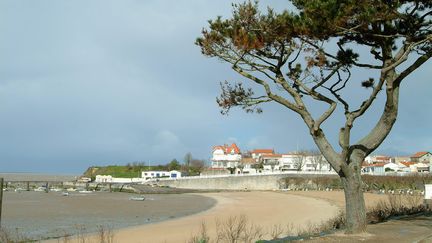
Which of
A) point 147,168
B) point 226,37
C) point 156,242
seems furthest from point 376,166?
point 226,37

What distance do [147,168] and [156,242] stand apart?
13081cm

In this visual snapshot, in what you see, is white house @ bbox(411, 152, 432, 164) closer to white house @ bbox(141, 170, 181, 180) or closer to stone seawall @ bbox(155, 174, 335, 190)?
stone seawall @ bbox(155, 174, 335, 190)

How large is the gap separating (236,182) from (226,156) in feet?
208

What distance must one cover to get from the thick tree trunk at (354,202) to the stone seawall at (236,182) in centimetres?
7034

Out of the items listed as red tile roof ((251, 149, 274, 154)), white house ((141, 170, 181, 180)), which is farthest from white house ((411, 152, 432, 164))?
white house ((141, 170, 181, 180))

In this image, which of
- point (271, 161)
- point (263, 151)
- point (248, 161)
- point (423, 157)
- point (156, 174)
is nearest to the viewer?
point (156, 174)

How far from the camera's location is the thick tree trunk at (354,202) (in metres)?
11.9

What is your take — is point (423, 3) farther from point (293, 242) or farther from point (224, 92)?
point (293, 242)

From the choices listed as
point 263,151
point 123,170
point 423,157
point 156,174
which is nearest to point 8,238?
point 156,174

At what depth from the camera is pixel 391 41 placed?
41.1ft

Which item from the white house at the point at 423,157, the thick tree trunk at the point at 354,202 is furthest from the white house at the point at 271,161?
the thick tree trunk at the point at 354,202

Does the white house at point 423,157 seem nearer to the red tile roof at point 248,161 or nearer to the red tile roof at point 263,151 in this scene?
the red tile roof at point 263,151

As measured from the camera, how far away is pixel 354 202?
12.0m

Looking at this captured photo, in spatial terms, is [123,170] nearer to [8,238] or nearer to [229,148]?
[229,148]
